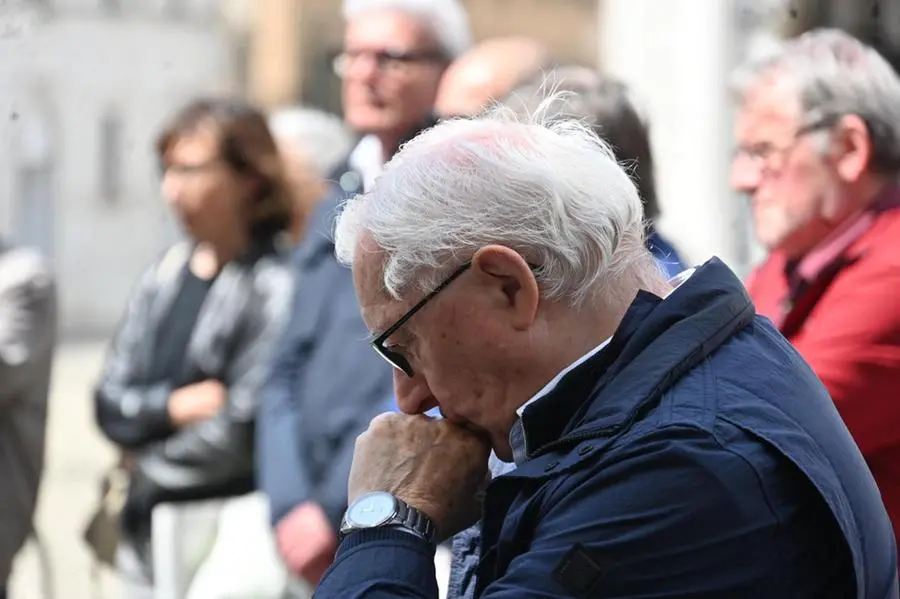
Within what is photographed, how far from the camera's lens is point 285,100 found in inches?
778

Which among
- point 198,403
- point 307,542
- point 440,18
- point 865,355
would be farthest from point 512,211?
point 198,403

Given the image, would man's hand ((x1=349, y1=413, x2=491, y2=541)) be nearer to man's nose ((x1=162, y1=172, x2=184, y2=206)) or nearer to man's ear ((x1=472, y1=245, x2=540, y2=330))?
man's ear ((x1=472, y1=245, x2=540, y2=330))

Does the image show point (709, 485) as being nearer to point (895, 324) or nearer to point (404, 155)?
point (404, 155)

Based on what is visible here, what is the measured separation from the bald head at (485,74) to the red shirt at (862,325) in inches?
36.9

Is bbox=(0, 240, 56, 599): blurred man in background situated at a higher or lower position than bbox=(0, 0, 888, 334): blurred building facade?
higher

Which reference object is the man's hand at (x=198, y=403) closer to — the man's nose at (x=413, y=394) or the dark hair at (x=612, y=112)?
the dark hair at (x=612, y=112)

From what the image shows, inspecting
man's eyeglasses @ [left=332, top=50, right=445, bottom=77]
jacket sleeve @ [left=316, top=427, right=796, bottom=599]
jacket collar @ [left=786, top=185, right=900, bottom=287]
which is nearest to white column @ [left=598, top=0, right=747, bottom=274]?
man's eyeglasses @ [left=332, top=50, right=445, bottom=77]

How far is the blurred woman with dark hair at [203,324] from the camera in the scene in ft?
14.3

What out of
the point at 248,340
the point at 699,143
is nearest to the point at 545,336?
the point at 248,340

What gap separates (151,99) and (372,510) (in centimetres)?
1427

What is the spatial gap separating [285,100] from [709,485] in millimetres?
18336

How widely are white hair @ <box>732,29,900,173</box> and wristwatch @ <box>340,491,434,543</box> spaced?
1.58 metres

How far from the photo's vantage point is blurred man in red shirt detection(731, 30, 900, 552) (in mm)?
2854

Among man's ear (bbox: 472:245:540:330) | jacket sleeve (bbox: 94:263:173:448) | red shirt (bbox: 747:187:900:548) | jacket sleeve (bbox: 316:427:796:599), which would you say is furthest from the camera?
jacket sleeve (bbox: 94:263:173:448)
